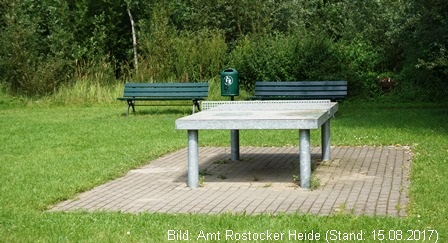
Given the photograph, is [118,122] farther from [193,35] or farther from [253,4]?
[253,4]

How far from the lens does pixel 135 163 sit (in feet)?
38.8

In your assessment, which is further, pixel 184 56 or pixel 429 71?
pixel 184 56

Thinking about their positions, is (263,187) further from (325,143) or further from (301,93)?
(301,93)

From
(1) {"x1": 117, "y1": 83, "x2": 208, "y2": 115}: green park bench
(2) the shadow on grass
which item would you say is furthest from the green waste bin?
(2) the shadow on grass

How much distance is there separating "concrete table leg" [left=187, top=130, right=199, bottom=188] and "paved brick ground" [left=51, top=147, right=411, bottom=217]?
0.12 m

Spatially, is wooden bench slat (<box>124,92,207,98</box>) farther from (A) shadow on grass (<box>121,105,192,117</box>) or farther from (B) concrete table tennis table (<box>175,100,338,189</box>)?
(B) concrete table tennis table (<box>175,100,338,189</box>)

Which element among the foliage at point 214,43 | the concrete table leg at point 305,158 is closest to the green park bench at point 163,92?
the foliage at point 214,43

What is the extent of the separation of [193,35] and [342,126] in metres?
11.2

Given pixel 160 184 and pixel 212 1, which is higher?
pixel 212 1

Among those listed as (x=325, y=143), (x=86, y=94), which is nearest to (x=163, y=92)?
(x=86, y=94)

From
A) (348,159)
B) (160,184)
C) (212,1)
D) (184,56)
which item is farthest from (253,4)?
(160,184)

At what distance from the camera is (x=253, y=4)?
92.4 feet

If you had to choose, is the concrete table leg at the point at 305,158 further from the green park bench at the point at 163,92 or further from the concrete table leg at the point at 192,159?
the green park bench at the point at 163,92

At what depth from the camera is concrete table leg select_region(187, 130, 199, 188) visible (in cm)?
969
